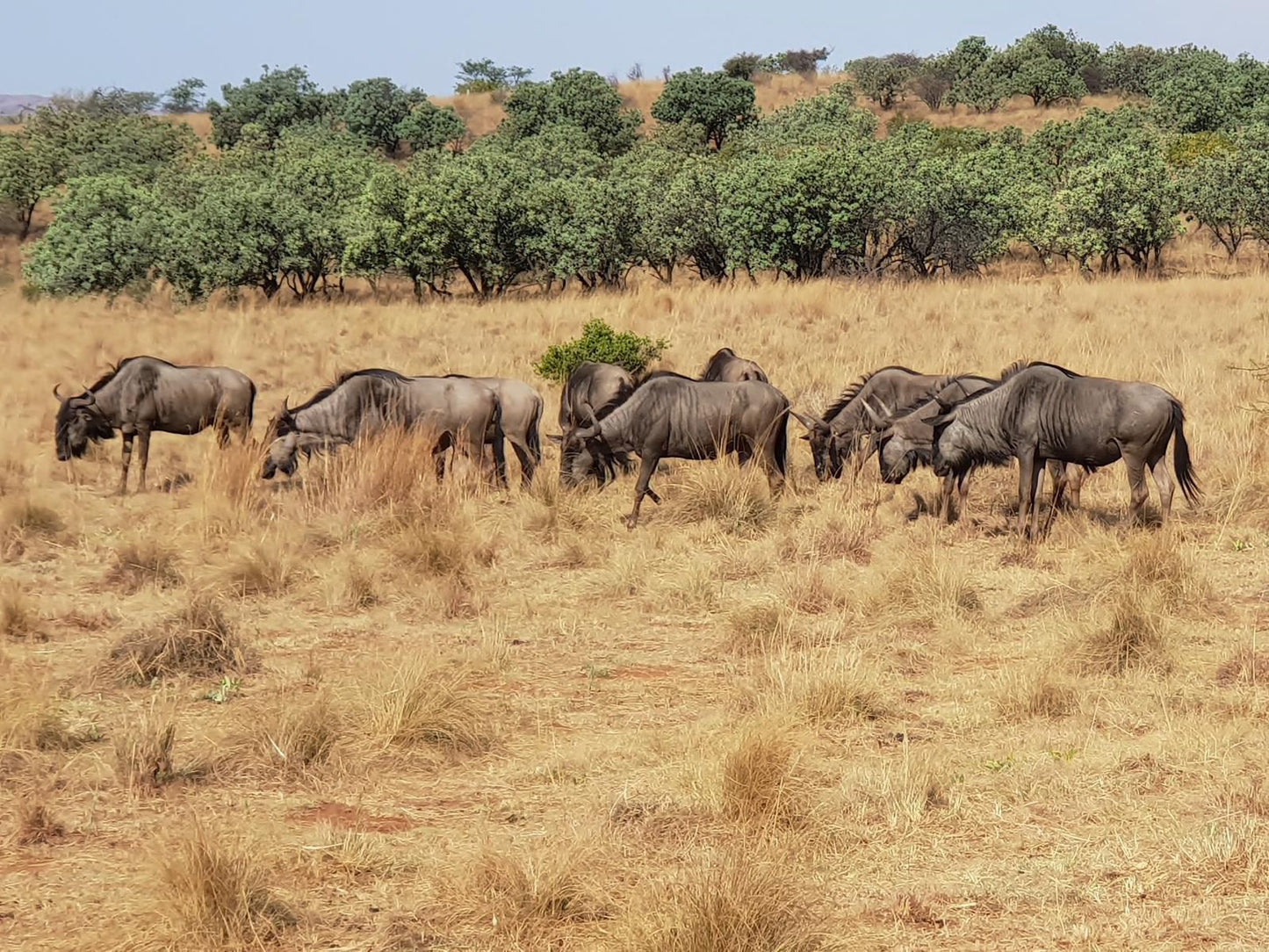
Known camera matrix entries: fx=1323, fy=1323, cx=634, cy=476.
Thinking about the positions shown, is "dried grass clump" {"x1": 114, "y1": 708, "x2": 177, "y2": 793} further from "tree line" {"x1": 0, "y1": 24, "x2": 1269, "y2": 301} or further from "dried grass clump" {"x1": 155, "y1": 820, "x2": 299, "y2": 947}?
"tree line" {"x1": 0, "y1": 24, "x2": 1269, "y2": 301}

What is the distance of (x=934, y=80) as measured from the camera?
2832 inches

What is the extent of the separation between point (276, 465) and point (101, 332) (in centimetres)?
1218

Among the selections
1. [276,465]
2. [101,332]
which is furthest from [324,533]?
[101,332]

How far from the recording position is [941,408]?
41.1ft

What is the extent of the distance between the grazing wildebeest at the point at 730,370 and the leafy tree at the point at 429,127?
49.4m

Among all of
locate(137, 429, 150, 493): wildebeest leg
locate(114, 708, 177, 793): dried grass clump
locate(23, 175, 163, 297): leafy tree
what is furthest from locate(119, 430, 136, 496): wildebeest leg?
locate(23, 175, 163, 297): leafy tree

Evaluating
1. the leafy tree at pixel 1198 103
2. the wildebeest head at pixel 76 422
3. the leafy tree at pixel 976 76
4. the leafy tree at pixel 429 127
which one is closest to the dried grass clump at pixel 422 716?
the wildebeest head at pixel 76 422

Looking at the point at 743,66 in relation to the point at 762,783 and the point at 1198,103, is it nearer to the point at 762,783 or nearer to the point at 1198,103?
the point at 1198,103

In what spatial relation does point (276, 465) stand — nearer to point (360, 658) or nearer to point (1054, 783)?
point (360, 658)

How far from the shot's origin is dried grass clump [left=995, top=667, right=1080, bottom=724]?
732 cm

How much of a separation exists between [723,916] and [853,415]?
397 inches

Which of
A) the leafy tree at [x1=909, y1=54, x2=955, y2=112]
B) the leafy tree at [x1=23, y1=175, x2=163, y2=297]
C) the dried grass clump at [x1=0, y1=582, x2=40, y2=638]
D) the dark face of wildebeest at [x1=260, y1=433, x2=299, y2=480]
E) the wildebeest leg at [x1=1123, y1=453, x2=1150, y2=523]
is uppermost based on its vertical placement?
the leafy tree at [x1=909, y1=54, x2=955, y2=112]

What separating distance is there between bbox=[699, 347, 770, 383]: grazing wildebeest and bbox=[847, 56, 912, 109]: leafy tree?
60904 mm

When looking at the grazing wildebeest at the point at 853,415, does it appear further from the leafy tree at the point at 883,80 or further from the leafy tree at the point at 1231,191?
the leafy tree at the point at 883,80
